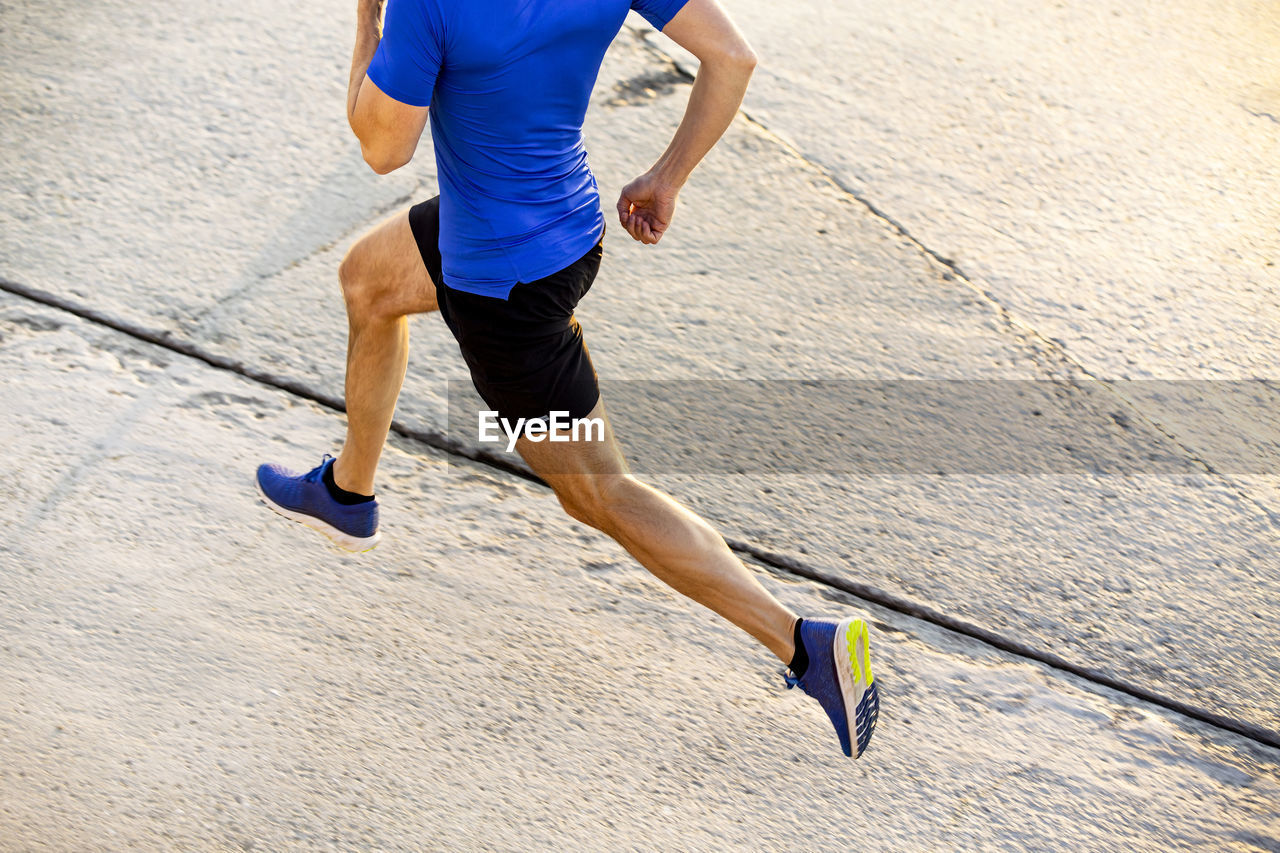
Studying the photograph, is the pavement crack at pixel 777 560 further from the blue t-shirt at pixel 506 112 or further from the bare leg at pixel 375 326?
the blue t-shirt at pixel 506 112

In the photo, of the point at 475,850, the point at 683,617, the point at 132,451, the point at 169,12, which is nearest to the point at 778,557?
the point at 683,617

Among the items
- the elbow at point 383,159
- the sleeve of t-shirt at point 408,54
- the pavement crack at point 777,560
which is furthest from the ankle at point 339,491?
the sleeve of t-shirt at point 408,54

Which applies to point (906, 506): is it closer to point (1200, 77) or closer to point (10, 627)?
point (10, 627)

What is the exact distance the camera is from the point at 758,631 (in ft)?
9.09

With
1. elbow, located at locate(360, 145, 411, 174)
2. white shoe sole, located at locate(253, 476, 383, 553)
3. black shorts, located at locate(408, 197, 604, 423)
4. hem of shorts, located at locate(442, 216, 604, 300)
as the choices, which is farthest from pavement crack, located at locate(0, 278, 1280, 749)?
elbow, located at locate(360, 145, 411, 174)

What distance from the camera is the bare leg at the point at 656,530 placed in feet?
8.66

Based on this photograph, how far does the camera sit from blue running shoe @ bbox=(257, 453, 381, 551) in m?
3.07

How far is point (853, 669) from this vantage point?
2707 mm

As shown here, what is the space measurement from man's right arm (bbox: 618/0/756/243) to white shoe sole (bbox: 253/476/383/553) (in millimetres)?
1058

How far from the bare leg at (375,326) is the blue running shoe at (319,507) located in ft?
0.19

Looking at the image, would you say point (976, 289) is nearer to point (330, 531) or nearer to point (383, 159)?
point (330, 531)

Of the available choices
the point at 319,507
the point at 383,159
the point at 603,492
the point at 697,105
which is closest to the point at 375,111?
the point at 383,159

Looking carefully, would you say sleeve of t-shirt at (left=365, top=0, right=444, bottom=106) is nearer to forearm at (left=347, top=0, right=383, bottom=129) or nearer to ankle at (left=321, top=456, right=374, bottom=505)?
forearm at (left=347, top=0, right=383, bottom=129)

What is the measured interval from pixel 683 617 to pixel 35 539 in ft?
5.40
